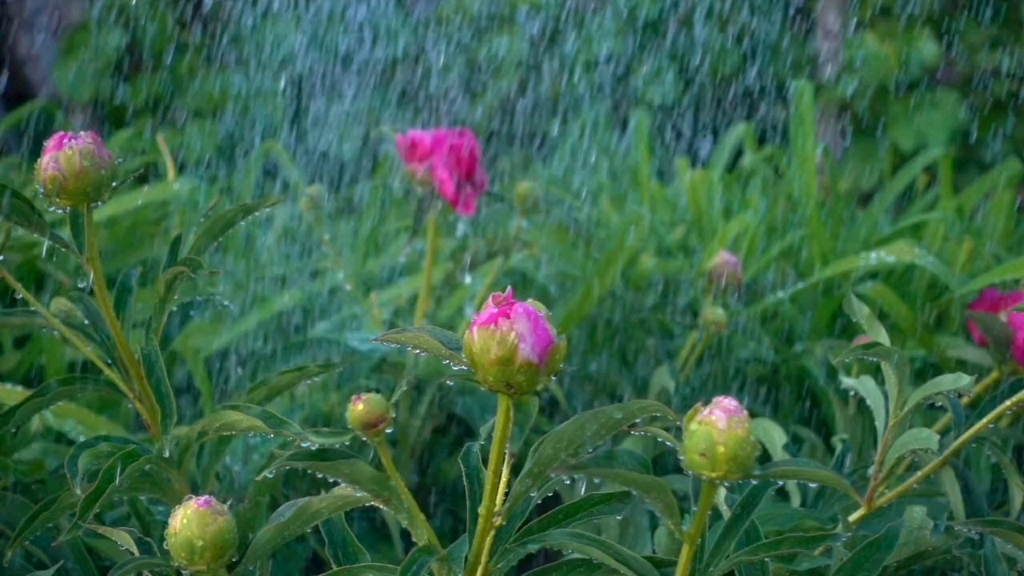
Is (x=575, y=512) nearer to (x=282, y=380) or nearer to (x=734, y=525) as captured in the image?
(x=734, y=525)

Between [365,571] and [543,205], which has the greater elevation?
[365,571]

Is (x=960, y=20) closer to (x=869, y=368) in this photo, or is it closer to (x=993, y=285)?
(x=993, y=285)

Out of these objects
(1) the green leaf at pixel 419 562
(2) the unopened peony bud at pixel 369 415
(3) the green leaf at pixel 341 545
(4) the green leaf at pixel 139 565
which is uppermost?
(2) the unopened peony bud at pixel 369 415

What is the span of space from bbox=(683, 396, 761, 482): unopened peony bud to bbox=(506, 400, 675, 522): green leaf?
0.06ft

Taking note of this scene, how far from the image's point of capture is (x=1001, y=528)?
798mm

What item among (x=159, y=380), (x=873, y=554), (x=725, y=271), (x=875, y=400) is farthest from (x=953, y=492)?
(x=159, y=380)

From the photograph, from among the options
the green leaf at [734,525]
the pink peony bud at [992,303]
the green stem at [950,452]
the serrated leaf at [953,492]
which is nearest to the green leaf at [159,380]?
the green leaf at [734,525]

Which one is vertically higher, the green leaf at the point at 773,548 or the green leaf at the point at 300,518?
the green leaf at the point at 773,548

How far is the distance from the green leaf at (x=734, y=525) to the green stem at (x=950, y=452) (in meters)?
0.16

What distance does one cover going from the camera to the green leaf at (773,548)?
0.71m

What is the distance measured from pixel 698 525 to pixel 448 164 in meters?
0.78

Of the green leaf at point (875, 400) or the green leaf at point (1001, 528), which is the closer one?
the green leaf at point (1001, 528)

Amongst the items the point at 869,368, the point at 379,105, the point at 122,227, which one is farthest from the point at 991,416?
the point at 379,105

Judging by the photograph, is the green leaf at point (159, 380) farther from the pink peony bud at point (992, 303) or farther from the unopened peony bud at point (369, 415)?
the pink peony bud at point (992, 303)
